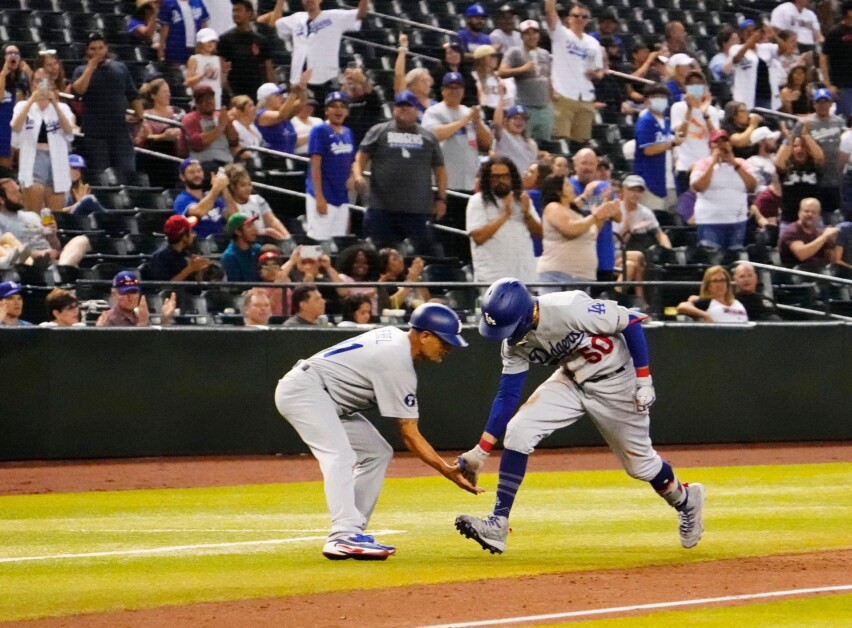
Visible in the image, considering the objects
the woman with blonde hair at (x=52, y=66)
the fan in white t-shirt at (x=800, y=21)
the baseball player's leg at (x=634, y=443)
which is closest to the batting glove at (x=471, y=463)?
the baseball player's leg at (x=634, y=443)

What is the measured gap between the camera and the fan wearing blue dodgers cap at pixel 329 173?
14703 mm

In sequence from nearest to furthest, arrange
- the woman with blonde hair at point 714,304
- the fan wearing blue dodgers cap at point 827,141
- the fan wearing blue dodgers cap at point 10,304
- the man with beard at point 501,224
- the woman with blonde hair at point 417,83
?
the fan wearing blue dodgers cap at point 10,304 → the man with beard at point 501,224 → the woman with blonde hair at point 714,304 → the woman with blonde hair at point 417,83 → the fan wearing blue dodgers cap at point 827,141

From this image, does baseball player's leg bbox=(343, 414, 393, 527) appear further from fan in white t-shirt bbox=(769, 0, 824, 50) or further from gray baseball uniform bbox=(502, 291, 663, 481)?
fan in white t-shirt bbox=(769, 0, 824, 50)

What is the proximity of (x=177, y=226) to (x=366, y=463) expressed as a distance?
18.1 ft

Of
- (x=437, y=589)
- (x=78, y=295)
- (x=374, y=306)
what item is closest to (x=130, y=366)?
(x=78, y=295)

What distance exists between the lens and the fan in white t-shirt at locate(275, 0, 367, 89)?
16.8m

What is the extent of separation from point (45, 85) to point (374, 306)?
3712 millimetres

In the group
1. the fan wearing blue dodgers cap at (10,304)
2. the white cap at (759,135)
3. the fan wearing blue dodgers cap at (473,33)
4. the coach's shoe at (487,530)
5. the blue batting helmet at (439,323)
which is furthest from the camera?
the white cap at (759,135)

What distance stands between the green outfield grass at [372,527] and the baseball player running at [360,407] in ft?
0.92

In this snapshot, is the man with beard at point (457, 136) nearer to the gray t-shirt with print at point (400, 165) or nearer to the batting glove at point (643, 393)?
the gray t-shirt with print at point (400, 165)

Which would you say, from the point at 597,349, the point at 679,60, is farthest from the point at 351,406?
the point at 679,60

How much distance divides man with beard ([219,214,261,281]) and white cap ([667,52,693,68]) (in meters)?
6.82

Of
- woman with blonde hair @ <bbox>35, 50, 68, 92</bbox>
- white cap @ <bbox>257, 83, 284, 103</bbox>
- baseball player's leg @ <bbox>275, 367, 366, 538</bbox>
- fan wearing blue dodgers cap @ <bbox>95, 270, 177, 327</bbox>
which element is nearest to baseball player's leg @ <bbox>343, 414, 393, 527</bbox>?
baseball player's leg @ <bbox>275, 367, 366, 538</bbox>

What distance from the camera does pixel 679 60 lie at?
61.8ft
